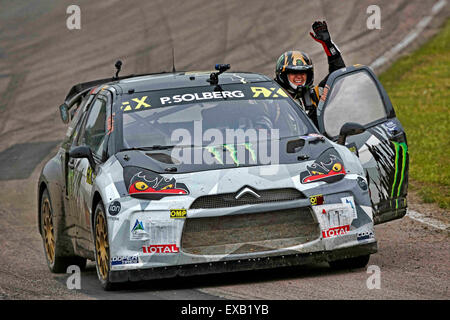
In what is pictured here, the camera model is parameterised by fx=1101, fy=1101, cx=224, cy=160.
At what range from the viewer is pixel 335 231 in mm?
7820

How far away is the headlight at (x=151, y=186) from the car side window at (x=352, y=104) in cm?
208

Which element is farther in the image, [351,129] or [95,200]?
[351,129]

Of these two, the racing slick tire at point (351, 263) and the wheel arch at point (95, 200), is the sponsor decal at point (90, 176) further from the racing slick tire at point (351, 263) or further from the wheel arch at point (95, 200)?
the racing slick tire at point (351, 263)

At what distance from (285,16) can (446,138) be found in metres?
10.3

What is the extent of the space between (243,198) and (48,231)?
3123 mm

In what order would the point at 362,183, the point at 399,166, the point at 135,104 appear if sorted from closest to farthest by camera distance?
the point at 362,183 → the point at 135,104 → the point at 399,166

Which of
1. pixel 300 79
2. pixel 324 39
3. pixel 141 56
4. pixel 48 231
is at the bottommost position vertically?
pixel 48 231

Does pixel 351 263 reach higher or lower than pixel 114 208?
lower

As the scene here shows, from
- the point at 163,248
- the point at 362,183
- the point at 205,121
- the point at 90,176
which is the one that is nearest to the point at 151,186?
the point at 163,248

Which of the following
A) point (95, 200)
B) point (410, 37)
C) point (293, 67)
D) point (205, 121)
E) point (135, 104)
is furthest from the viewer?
point (410, 37)

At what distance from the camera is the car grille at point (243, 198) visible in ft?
24.9

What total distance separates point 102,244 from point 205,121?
1.35 metres

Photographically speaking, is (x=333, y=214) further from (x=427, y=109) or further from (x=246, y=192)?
(x=427, y=109)

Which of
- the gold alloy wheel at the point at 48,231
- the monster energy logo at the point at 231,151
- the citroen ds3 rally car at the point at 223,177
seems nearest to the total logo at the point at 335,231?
the citroen ds3 rally car at the point at 223,177
